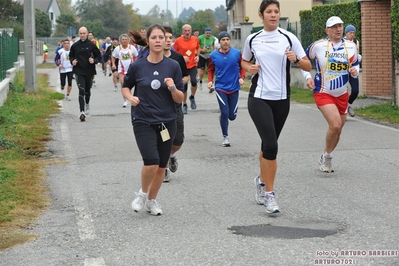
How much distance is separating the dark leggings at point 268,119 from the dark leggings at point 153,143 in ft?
2.78

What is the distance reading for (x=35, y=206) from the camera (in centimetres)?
827

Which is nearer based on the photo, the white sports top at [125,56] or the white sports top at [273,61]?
the white sports top at [273,61]

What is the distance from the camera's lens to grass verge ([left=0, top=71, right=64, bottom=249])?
295 inches

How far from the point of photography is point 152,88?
298 inches

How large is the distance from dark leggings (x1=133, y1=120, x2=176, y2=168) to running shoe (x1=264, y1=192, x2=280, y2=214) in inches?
40.6

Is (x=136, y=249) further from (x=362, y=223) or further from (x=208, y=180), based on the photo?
(x=208, y=180)

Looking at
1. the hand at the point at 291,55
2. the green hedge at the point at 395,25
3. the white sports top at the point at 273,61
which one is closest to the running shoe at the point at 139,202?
the white sports top at the point at 273,61

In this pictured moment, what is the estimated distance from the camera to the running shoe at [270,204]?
771cm

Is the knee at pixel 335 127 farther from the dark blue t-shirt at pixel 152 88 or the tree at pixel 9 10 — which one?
the tree at pixel 9 10

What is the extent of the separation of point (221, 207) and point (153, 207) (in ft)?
2.37

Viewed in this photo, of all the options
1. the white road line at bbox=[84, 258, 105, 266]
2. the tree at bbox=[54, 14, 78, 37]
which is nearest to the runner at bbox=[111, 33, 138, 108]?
the white road line at bbox=[84, 258, 105, 266]

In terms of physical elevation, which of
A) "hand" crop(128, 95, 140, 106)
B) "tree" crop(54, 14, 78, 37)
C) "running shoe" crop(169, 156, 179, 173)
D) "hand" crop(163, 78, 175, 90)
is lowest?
"running shoe" crop(169, 156, 179, 173)

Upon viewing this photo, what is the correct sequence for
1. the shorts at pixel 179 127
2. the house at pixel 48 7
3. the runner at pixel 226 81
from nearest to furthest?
the shorts at pixel 179 127
the runner at pixel 226 81
the house at pixel 48 7

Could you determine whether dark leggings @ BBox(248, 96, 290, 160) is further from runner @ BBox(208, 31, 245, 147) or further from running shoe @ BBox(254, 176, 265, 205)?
runner @ BBox(208, 31, 245, 147)
